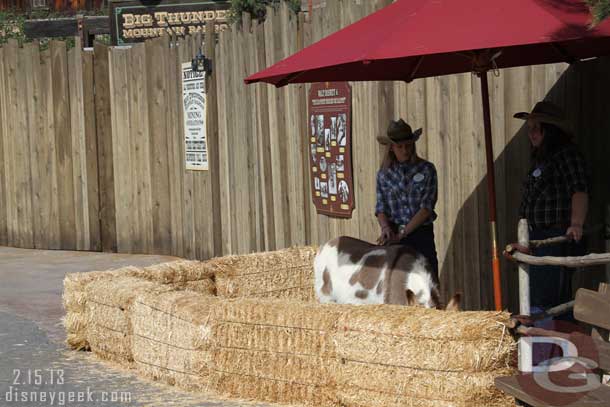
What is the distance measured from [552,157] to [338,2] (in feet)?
13.0

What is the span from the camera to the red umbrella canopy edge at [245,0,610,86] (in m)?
6.04

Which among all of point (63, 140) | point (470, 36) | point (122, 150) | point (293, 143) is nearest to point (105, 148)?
point (122, 150)

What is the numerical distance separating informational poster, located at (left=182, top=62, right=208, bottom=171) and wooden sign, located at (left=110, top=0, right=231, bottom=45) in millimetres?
5911

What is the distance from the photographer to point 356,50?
647 centimetres

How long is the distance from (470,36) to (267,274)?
399 cm

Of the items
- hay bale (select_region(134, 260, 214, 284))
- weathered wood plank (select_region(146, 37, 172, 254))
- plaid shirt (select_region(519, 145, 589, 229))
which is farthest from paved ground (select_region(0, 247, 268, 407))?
plaid shirt (select_region(519, 145, 589, 229))

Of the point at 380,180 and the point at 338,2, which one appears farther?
the point at 338,2

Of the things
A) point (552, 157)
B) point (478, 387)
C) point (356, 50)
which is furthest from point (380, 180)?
point (478, 387)

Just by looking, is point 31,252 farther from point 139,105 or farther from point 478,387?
point 478,387

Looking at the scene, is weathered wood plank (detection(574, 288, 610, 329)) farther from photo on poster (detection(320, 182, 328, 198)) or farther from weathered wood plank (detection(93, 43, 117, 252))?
weathered wood plank (detection(93, 43, 117, 252))

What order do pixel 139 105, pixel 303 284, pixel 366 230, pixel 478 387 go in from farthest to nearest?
pixel 139 105 → pixel 366 230 → pixel 303 284 → pixel 478 387

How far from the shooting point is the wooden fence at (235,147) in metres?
8.67

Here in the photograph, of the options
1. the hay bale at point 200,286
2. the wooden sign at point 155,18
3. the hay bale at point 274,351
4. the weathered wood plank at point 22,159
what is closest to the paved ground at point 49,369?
the hay bale at point 274,351

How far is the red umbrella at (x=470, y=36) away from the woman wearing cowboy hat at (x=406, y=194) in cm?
81
